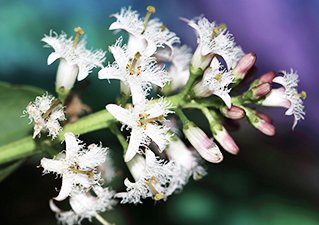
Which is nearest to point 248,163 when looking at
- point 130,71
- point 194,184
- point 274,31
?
point 194,184

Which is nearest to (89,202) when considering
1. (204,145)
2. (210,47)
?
(204,145)

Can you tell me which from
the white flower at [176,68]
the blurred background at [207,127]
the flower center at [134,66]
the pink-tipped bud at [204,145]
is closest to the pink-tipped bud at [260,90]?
the pink-tipped bud at [204,145]

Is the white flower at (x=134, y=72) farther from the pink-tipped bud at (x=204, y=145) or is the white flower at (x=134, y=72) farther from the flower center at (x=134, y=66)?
the pink-tipped bud at (x=204, y=145)

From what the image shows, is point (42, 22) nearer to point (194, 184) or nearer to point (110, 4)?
point (110, 4)

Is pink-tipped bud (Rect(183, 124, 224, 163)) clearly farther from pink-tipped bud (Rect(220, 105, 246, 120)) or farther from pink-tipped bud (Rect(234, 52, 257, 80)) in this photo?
pink-tipped bud (Rect(234, 52, 257, 80))

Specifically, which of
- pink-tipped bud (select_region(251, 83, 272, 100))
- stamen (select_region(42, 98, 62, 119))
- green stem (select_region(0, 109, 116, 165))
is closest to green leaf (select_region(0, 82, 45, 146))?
green stem (select_region(0, 109, 116, 165))

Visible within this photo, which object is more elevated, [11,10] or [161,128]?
[161,128]
